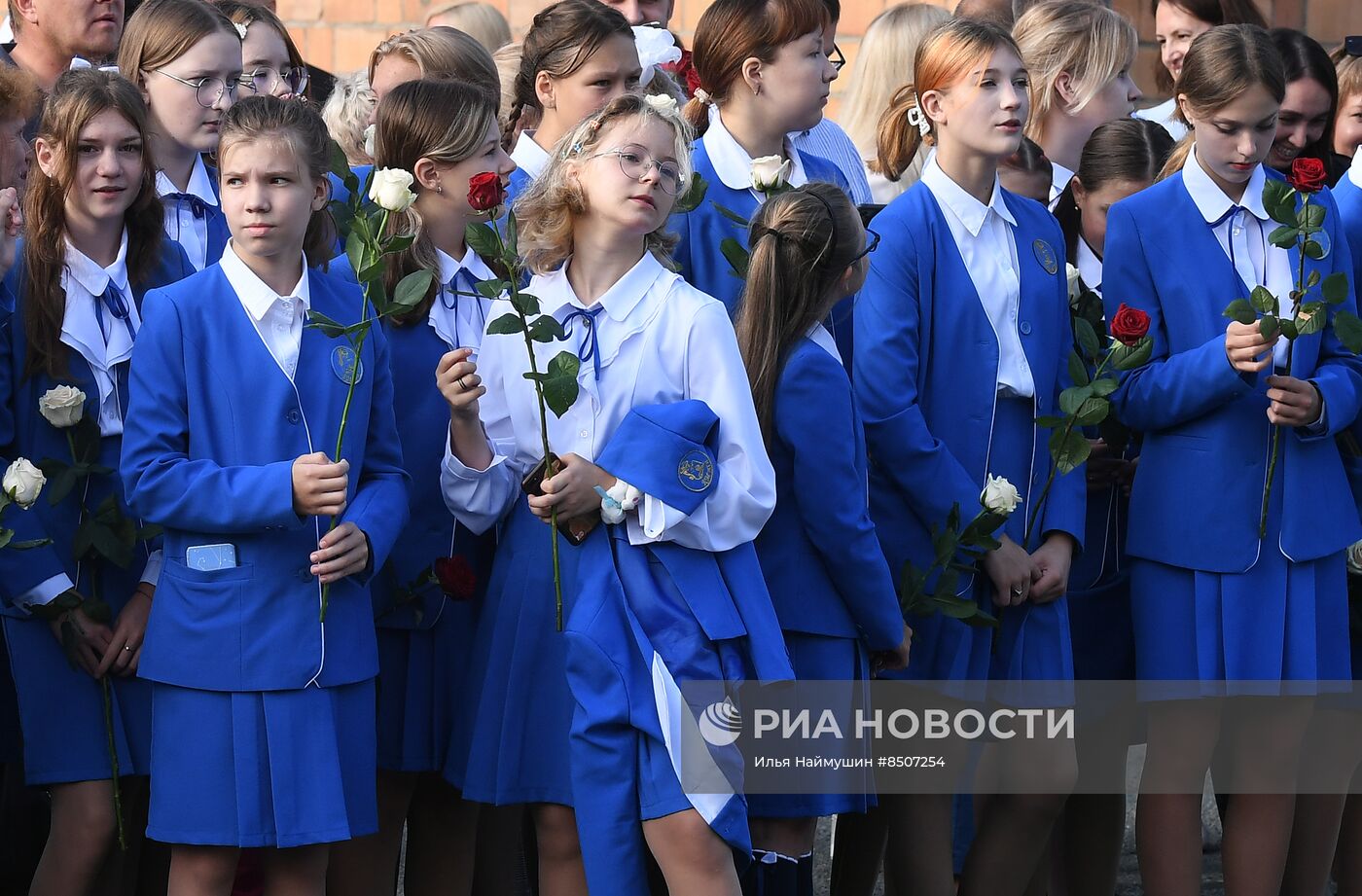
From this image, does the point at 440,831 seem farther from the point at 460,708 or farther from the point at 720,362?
the point at 720,362

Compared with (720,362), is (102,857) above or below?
below

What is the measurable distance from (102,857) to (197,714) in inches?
19.6

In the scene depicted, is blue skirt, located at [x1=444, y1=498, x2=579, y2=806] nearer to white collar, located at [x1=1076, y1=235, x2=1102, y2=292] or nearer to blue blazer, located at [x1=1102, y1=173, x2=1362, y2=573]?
blue blazer, located at [x1=1102, y1=173, x2=1362, y2=573]

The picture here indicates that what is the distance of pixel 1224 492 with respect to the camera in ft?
13.1

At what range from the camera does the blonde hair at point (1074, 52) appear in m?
5.02

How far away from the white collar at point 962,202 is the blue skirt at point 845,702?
966 millimetres

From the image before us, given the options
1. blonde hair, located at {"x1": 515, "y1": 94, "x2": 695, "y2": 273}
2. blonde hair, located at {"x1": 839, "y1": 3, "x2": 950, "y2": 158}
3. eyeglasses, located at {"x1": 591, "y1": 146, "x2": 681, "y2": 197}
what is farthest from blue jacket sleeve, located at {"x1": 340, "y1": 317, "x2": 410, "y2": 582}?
blonde hair, located at {"x1": 839, "y1": 3, "x2": 950, "y2": 158}

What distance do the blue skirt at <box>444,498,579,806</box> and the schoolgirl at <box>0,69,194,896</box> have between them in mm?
676

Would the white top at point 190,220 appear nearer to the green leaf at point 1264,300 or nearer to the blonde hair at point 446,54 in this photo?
the blonde hair at point 446,54

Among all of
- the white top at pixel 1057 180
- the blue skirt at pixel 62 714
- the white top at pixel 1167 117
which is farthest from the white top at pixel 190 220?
the white top at pixel 1167 117

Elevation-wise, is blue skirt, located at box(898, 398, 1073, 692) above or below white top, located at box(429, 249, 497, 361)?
below

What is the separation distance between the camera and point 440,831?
3836mm

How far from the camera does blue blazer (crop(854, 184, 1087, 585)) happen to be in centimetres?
377

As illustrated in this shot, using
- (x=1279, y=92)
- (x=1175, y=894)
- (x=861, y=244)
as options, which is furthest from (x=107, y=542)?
(x=1279, y=92)
